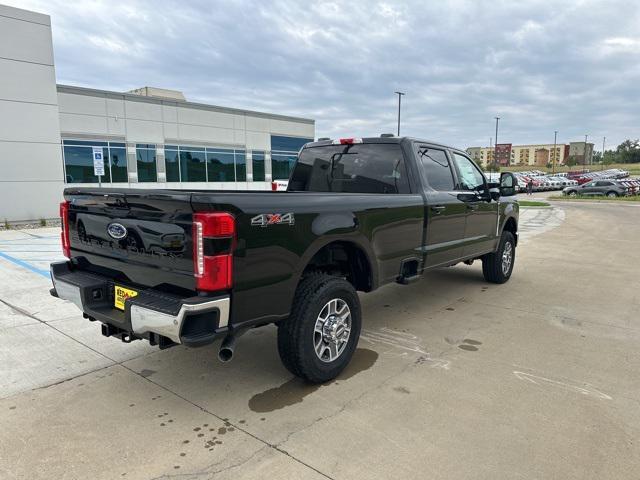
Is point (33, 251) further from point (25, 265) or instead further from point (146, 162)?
point (146, 162)

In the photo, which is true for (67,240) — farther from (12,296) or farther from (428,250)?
(428,250)

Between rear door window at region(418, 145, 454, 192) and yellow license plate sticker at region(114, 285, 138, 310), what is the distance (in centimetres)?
312

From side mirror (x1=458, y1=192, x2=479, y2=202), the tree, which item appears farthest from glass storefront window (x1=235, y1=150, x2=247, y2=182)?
the tree

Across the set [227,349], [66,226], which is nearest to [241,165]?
[66,226]

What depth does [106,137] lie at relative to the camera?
22.2m

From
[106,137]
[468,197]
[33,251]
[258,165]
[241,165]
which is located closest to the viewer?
[468,197]

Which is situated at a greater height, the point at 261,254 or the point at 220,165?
the point at 220,165

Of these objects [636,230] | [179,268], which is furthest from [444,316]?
[636,230]

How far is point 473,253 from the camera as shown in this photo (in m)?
6.01

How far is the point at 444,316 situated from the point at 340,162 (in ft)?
7.07

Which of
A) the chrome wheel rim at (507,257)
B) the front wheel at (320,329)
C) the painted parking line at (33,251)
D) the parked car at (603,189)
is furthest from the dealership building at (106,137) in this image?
the parked car at (603,189)

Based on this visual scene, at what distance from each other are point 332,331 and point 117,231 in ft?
5.70

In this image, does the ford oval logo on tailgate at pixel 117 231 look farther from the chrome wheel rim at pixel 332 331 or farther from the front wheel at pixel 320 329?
the chrome wheel rim at pixel 332 331

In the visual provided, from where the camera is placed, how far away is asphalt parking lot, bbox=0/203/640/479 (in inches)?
106
